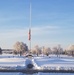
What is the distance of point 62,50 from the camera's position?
175 m

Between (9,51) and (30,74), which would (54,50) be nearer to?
(9,51)

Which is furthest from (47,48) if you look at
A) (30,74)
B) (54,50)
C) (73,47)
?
(30,74)

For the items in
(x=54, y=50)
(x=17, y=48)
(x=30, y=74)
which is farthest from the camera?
(x=54, y=50)

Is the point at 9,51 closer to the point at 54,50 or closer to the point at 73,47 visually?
the point at 54,50

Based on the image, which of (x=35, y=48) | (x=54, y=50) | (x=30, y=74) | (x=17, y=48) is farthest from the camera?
(x=54, y=50)

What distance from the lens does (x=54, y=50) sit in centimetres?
18138

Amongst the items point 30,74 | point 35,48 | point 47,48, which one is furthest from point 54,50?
point 30,74

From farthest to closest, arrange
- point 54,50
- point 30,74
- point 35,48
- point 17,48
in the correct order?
point 54,50, point 35,48, point 17,48, point 30,74

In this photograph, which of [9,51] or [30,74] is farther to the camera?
[9,51]

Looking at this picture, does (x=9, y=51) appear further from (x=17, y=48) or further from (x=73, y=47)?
(x=73, y=47)

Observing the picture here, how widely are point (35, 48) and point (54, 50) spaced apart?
19.5m

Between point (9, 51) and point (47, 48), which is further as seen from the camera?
point (9, 51)

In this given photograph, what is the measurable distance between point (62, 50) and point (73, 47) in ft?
40.9

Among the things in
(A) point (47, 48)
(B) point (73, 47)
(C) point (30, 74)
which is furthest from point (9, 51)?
(C) point (30, 74)
